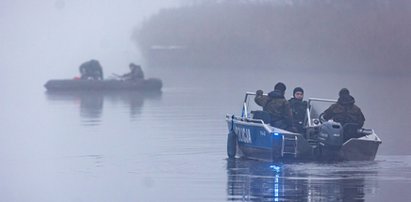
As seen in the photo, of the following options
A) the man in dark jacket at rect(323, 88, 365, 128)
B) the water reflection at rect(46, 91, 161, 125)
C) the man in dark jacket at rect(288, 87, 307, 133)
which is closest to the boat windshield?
the man in dark jacket at rect(288, 87, 307, 133)

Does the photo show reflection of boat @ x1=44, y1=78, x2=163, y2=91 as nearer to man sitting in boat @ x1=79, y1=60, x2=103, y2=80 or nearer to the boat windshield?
man sitting in boat @ x1=79, y1=60, x2=103, y2=80

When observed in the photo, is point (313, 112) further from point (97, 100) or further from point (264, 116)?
point (97, 100)

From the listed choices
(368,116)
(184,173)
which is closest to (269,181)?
(184,173)

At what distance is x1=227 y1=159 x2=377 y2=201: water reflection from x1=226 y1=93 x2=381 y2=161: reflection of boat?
8.4 inches

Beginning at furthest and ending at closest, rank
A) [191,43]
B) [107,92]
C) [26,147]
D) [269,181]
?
[191,43], [107,92], [26,147], [269,181]

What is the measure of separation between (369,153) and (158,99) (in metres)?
28.0

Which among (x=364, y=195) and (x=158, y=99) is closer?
(x=364, y=195)

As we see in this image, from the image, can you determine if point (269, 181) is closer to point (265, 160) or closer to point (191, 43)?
point (265, 160)

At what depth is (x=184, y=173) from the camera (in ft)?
75.8

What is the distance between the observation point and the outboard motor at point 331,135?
24156 mm

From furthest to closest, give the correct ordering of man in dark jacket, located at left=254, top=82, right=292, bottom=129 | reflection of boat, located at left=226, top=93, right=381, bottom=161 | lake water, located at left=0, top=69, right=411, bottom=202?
man in dark jacket, located at left=254, top=82, right=292, bottom=129
reflection of boat, located at left=226, top=93, right=381, bottom=161
lake water, located at left=0, top=69, right=411, bottom=202

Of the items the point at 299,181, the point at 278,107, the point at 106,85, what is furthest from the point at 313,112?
the point at 106,85

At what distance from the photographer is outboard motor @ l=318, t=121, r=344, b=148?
24.2 metres

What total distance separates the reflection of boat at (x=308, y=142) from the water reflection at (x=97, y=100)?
12.6 metres
